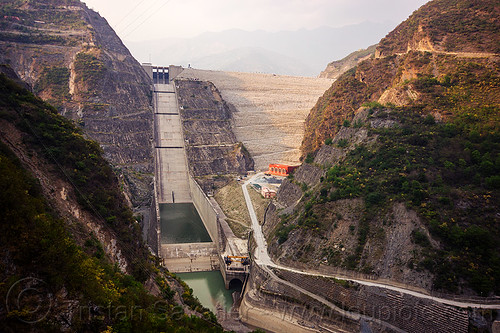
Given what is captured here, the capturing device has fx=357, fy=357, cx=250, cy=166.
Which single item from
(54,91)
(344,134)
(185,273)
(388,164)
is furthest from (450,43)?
(54,91)

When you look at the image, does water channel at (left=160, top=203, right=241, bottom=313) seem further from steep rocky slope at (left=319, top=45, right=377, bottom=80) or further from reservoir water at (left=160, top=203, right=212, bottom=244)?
steep rocky slope at (left=319, top=45, right=377, bottom=80)

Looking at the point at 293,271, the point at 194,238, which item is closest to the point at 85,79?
the point at 194,238

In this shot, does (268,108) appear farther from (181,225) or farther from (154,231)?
(154,231)

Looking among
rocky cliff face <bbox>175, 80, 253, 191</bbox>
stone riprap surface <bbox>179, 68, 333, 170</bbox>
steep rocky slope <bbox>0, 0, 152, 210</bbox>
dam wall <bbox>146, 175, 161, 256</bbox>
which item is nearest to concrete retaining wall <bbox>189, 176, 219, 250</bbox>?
rocky cliff face <bbox>175, 80, 253, 191</bbox>

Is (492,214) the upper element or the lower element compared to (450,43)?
lower

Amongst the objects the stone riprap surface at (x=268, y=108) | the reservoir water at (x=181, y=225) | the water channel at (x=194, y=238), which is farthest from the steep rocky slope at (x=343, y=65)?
the water channel at (x=194, y=238)

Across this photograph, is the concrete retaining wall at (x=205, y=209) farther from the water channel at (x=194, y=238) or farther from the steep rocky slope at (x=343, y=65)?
the steep rocky slope at (x=343, y=65)

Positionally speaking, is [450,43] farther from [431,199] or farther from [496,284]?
[496,284]
